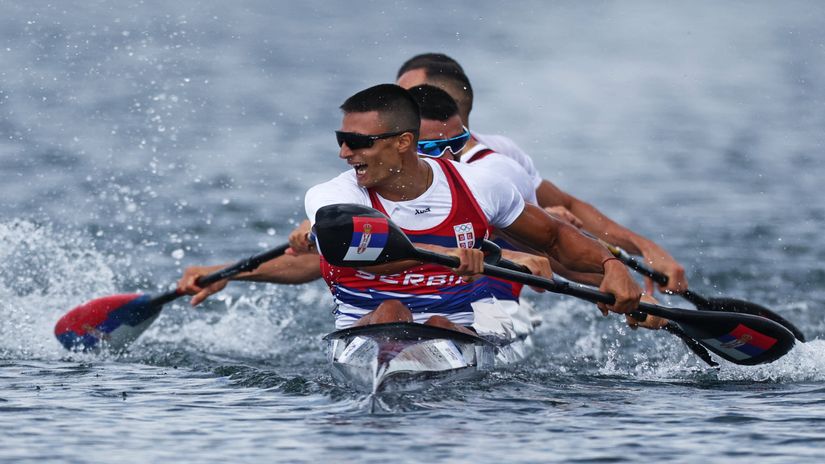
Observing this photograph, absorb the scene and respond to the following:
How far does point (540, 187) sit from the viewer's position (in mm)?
10711

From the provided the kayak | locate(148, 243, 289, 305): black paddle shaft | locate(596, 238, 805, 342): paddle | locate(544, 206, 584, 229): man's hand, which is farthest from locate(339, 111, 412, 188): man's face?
locate(596, 238, 805, 342): paddle

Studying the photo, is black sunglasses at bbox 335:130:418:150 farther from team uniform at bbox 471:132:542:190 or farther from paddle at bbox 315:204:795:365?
team uniform at bbox 471:132:542:190

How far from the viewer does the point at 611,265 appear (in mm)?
8320

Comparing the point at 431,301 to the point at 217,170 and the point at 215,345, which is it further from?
the point at 217,170

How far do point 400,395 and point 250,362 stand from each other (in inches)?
106

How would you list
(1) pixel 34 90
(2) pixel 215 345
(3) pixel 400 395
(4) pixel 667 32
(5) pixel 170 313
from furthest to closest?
(4) pixel 667 32 < (1) pixel 34 90 < (5) pixel 170 313 < (2) pixel 215 345 < (3) pixel 400 395

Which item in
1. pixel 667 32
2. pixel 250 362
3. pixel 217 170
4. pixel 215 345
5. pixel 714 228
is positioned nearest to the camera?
pixel 250 362

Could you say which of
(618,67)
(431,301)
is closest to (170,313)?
(431,301)

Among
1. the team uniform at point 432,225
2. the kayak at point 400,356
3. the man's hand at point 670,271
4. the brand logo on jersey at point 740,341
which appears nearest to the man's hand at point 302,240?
the team uniform at point 432,225

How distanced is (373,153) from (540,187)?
3.23m

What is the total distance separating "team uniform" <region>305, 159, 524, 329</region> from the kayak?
0.28 meters

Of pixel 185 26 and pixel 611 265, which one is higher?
pixel 185 26

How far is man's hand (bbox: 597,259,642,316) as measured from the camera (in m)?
8.18

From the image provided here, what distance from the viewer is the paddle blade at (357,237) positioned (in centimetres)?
717
